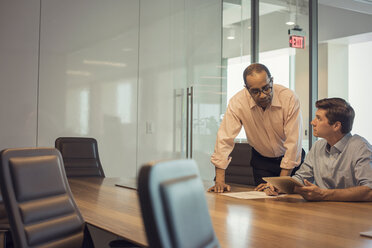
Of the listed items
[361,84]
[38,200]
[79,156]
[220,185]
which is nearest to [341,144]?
[220,185]

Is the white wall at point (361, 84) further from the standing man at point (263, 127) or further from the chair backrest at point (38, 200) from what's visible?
the chair backrest at point (38, 200)

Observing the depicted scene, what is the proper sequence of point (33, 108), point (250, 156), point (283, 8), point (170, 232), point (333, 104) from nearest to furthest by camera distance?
point (170, 232) < point (333, 104) < point (250, 156) < point (33, 108) < point (283, 8)

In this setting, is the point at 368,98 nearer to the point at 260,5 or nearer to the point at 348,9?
the point at 348,9

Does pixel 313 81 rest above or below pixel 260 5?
below

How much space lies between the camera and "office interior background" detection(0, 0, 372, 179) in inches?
206

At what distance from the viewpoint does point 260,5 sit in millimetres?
6328

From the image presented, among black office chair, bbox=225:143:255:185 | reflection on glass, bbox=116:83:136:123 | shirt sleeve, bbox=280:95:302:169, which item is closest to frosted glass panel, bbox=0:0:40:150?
reflection on glass, bbox=116:83:136:123

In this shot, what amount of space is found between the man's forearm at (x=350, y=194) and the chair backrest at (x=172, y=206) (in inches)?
63.7

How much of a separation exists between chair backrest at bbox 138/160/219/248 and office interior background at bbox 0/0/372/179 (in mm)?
Result: 4643

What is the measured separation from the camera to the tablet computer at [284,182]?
2265 mm

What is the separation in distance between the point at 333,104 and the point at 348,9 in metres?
3.33

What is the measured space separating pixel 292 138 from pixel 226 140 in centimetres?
44

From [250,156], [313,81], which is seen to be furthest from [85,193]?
[313,81]

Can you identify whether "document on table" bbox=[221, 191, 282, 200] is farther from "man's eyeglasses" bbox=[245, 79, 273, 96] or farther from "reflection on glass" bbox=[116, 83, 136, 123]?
"reflection on glass" bbox=[116, 83, 136, 123]
